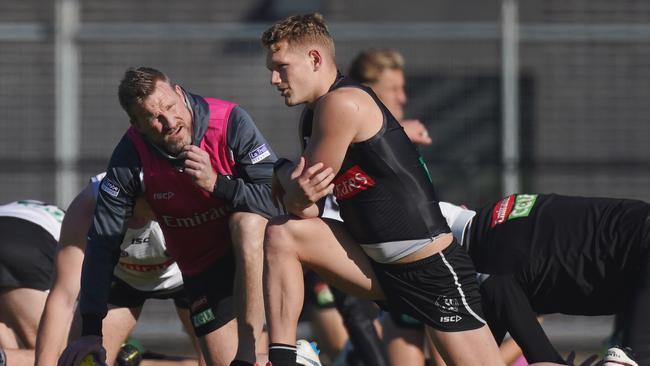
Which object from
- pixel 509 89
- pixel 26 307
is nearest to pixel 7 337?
pixel 26 307

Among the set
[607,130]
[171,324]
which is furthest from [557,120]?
[171,324]

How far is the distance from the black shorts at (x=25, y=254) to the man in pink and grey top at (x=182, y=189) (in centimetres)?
118

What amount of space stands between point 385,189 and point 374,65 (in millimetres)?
2301

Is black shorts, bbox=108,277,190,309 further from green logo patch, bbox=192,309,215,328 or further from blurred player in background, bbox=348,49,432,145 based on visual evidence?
blurred player in background, bbox=348,49,432,145

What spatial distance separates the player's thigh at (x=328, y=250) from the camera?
4781 millimetres

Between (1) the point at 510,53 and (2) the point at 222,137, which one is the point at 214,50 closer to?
(1) the point at 510,53

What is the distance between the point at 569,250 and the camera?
5152 millimetres

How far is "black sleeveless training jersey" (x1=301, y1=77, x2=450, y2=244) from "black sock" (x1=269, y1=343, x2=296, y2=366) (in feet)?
1.77

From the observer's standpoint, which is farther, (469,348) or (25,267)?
(25,267)

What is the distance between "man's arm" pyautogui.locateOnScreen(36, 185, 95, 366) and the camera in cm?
553

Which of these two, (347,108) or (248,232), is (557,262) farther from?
(248,232)

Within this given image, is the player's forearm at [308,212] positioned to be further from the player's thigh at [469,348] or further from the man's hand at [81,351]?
the man's hand at [81,351]

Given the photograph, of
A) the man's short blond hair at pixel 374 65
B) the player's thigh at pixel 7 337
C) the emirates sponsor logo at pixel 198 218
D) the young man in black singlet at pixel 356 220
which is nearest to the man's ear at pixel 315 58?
the young man in black singlet at pixel 356 220

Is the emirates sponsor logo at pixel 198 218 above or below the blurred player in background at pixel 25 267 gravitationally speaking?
above
